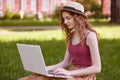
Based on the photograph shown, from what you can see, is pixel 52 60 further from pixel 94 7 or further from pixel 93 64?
pixel 94 7

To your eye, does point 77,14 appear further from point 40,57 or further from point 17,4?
point 17,4

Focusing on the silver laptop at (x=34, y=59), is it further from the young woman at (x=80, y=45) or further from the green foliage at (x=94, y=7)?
the green foliage at (x=94, y=7)

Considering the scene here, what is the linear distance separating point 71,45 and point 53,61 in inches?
153

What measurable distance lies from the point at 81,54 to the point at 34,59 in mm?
539

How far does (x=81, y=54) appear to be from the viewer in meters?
5.05

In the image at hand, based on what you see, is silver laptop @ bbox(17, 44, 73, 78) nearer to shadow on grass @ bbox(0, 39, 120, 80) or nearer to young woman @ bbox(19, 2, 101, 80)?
young woman @ bbox(19, 2, 101, 80)

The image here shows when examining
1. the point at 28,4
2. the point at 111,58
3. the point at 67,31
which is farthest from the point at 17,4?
the point at 67,31

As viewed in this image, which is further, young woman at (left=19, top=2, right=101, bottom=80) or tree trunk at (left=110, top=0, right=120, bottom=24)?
tree trunk at (left=110, top=0, right=120, bottom=24)

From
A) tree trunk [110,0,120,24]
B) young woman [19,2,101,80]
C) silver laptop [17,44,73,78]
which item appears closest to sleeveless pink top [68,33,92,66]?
young woman [19,2,101,80]

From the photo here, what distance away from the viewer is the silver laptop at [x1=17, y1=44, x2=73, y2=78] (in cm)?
469

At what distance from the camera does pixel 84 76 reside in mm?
4992

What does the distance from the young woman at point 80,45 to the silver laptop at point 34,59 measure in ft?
0.39

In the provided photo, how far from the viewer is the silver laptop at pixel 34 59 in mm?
4691

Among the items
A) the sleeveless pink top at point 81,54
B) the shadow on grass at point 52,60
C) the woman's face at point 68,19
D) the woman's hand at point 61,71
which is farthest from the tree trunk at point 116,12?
the woman's hand at point 61,71
